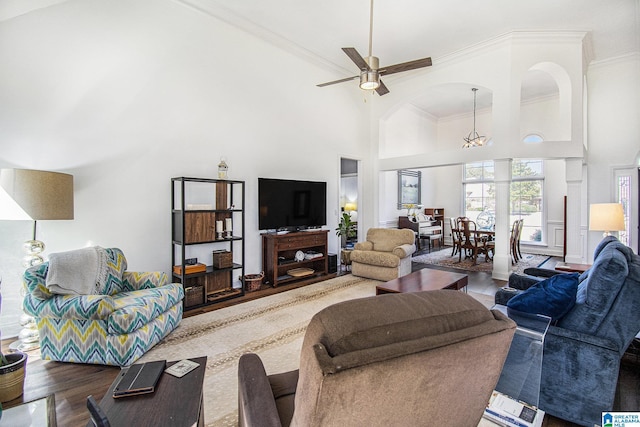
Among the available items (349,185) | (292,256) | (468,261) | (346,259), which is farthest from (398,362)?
(349,185)

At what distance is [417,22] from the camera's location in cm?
460

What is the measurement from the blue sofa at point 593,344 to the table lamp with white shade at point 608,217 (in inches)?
87.1

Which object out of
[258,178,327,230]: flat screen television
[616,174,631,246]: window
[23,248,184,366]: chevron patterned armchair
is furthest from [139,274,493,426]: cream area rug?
[616,174,631,246]: window

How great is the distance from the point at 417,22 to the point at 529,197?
604 centimetres

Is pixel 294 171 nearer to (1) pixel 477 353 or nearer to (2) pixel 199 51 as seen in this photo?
(2) pixel 199 51

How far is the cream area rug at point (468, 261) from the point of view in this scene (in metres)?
6.18

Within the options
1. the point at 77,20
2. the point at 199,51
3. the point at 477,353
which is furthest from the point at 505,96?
the point at 77,20

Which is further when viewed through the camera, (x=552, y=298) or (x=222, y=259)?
(x=222, y=259)

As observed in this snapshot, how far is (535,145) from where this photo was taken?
5.10 m

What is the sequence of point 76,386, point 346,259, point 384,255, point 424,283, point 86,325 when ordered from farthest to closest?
point 346,259, point 384,255, point 424,283, point 86,325, point 76,386

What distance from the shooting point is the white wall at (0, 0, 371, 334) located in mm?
3008

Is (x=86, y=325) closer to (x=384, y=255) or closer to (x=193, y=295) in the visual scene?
(x=193, y=295)
